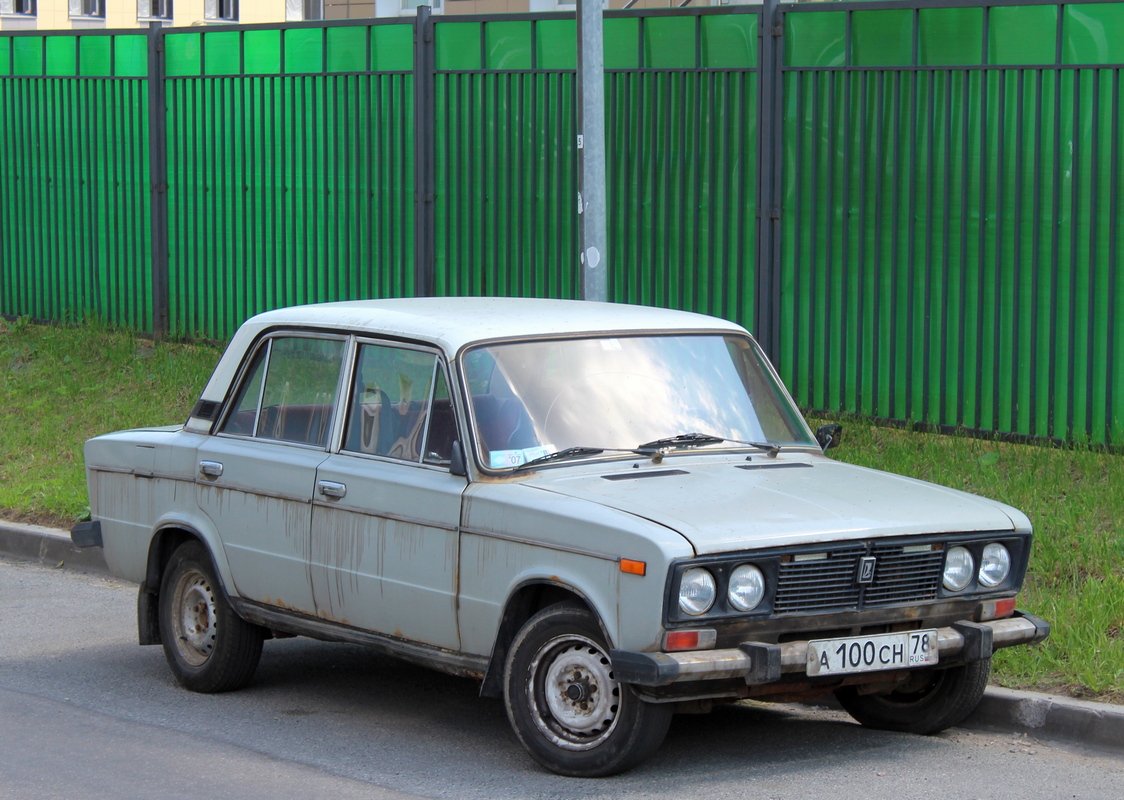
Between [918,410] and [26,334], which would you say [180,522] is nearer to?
[918,410]

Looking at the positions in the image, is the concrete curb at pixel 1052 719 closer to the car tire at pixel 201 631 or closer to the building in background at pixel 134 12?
the car tire at pixel 201 631

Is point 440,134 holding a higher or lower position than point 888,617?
higher

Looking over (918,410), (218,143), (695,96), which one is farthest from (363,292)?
(918,410)

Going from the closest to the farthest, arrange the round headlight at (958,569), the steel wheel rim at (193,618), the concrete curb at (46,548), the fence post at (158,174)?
1. the round headlight at (958,569)
2. the steel wheel rim at (193,618)
3. the concrete curb at (46,548)
4. the fence post at (158,174)

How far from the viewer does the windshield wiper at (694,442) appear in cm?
584

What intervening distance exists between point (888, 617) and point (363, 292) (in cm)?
809

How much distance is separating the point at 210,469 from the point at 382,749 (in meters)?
1.51

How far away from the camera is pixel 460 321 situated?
608 centimetres

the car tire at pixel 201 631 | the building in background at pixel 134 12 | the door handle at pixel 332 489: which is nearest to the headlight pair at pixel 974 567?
the door handle at pixel 332 489

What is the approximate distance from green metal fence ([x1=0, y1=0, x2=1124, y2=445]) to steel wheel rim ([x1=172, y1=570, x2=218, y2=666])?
480cm

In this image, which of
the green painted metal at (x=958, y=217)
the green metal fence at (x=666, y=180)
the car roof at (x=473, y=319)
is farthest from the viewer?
the green metal fence at (x=666, y=180)

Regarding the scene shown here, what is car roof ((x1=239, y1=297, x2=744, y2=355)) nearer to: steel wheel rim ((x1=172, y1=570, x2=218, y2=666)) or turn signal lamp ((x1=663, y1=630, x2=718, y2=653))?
steel wheel rim ((x1=172, y1=570, x2=218, y2=666))

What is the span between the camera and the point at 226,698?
6.63 metres

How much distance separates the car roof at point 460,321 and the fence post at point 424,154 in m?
5.29
